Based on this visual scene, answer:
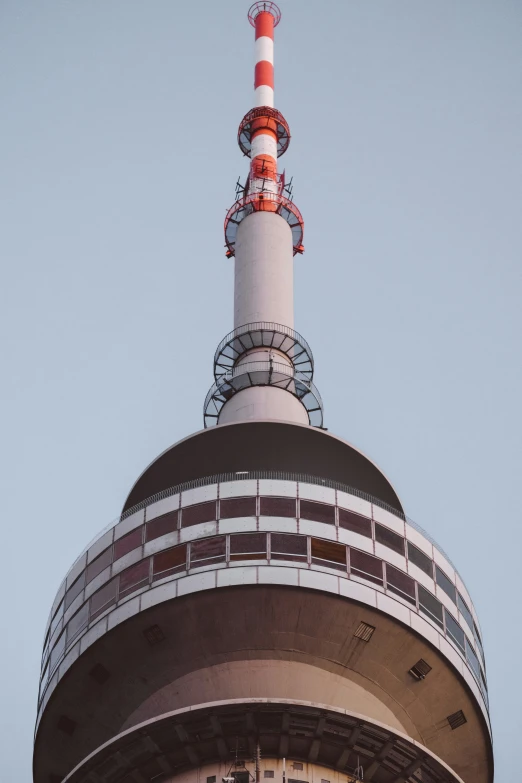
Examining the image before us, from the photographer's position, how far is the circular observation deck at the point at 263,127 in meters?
63.6

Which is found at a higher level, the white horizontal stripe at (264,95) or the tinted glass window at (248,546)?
the white horizontal stripe at (264,95)

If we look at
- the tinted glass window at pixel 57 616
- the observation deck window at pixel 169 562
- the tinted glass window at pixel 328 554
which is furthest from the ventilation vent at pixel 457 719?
the tinted glass window at pixel 57 616

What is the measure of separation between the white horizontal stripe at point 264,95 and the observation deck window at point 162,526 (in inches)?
1124

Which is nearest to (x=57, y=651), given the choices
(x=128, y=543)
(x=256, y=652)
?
(x=128, y=543)

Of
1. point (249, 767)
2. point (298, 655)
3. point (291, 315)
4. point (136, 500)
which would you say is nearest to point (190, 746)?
point (249, 767)

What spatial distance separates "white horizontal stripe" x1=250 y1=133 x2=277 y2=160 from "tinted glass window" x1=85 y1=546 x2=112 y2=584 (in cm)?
2542

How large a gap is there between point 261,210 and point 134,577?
2316 cm

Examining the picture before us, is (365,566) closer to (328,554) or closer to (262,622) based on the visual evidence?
(328,554)

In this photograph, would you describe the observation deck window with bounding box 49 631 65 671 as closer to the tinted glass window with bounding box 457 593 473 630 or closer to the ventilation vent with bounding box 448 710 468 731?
the ventilation vent with bounding box 448 710 468 731

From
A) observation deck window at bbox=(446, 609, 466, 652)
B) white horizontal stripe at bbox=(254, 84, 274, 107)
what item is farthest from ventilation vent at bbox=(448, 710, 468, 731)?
white horizontal stripe at bbox=(254, 84, 274, 107)

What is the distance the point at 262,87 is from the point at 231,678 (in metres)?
35.1

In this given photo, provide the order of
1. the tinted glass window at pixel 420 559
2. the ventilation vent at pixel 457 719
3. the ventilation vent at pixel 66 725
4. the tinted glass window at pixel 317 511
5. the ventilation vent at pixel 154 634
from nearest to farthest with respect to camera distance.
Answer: the ventilation vent at pixel 154 634, the tinted glass window at pixel 317 511, the ventilation vent at pixel 457 719, the ventilation vent at pixel 66 725, the tinted glass window at pixel 420 559

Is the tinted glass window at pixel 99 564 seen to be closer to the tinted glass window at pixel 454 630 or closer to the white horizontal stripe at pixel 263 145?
the tinted glass window at pixel 454 630

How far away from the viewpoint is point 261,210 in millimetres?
59719
